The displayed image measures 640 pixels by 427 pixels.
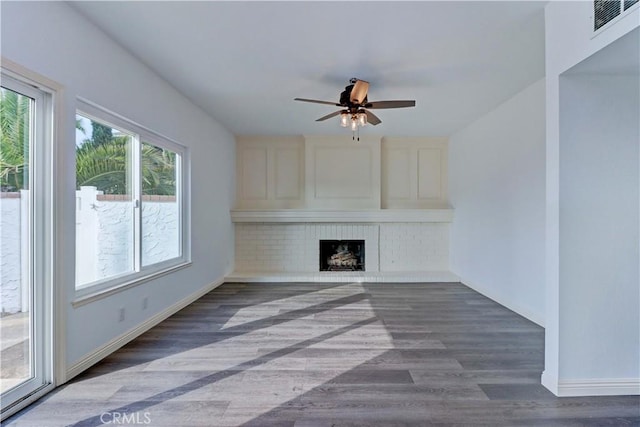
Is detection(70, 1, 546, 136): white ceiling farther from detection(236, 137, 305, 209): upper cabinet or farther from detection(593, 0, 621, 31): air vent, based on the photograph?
detection(236, 137, 305, 209): upper cabinet

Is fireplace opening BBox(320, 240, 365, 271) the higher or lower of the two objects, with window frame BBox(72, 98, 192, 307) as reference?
lower

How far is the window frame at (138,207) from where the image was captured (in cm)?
225

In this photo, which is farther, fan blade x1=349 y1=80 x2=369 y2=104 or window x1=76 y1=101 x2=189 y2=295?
fan blade x1=349 y1=80 x2=369 y2=104

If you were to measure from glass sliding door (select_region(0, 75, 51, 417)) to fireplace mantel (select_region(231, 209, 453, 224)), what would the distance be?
3397 mm

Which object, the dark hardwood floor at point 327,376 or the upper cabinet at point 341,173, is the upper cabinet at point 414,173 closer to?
the upper cabinet at point 341,173

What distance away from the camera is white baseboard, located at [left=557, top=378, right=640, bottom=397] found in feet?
6.12

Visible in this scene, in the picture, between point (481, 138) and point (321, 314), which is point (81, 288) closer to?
point (321, 314)

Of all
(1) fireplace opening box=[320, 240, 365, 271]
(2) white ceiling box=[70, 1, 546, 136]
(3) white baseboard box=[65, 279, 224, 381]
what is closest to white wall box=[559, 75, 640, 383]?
(2) white ceiling box=[70, 1, 546, 136]

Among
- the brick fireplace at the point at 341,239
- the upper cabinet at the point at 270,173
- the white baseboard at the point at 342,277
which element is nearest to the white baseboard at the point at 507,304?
the white baseboard at the point at 342,277

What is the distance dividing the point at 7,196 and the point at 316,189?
4.10 meters

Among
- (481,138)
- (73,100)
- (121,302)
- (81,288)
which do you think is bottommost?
(121,302)

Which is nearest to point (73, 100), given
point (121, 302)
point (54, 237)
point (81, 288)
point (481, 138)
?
point (54, 237)

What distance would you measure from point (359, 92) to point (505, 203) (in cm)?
236

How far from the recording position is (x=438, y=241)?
5.42 meters
